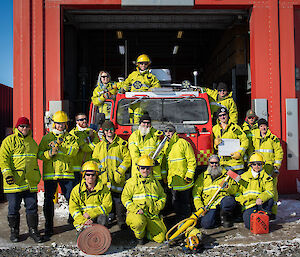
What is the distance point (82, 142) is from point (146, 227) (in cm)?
189

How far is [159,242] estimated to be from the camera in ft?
16.1

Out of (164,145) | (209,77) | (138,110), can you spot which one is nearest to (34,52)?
(138,110)

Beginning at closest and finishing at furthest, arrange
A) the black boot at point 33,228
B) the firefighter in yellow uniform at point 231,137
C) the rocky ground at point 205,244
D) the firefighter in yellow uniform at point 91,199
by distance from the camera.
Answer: the rocky ground at point 205,244 → the firefighter in yellow uniform at point 91,199 → the black boot at point 33,228 → the firefighter in yellow uniform at point 231,137

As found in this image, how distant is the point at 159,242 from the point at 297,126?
→ 5.13 m

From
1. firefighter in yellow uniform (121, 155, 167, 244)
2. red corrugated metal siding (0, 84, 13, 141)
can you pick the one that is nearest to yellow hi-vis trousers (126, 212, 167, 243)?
firefighter in yellow uniform (121, 155, 167, 244)

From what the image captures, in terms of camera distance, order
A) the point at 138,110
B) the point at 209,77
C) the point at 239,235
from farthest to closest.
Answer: the point at 209,77 < the point at 138,110 < the point at 239,235

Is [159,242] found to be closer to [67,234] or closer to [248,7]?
[67,234]

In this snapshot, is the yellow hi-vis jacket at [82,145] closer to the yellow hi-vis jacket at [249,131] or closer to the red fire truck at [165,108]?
the red fire truck at [165,108]

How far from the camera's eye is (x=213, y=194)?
5.72 meters

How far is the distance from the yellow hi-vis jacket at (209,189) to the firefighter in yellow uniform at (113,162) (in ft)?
4.07

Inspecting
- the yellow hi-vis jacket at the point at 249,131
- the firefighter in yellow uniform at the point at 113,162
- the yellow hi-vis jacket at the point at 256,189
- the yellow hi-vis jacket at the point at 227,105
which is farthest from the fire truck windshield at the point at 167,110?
the yellow hi-vis jacket at the point at 256,189

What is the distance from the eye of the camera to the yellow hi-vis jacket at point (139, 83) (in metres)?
7.37

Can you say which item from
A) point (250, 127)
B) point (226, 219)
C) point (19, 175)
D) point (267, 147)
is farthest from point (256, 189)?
point (19, 175)

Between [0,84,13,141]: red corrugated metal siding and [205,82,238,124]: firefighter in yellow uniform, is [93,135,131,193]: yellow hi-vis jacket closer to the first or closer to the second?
[205,82,238,124]: firefighter in yellow uniform
